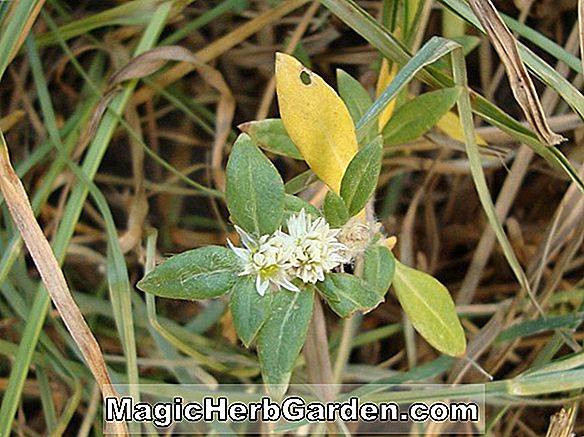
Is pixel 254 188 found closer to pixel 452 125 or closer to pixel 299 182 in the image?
pixel 299 182

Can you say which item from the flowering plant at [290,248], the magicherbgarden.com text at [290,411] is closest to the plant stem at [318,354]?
the magicherbgarden.com text at [290,411]

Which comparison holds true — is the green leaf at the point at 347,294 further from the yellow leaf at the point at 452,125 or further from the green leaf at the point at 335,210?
the yellow leaf at the point at 452,125

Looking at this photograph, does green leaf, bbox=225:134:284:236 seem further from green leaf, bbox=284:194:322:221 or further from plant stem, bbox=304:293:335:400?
plant stem, bbox=304:293:335:400

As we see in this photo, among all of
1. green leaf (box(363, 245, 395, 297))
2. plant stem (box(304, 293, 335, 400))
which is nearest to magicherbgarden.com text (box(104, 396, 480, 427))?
plant stem (box(304, 293, 335, 400))

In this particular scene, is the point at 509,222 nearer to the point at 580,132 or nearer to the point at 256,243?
the point at 580,132

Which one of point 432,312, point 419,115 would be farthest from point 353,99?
point 432,312

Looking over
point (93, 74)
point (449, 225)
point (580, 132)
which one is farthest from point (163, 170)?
point (580, 132)
